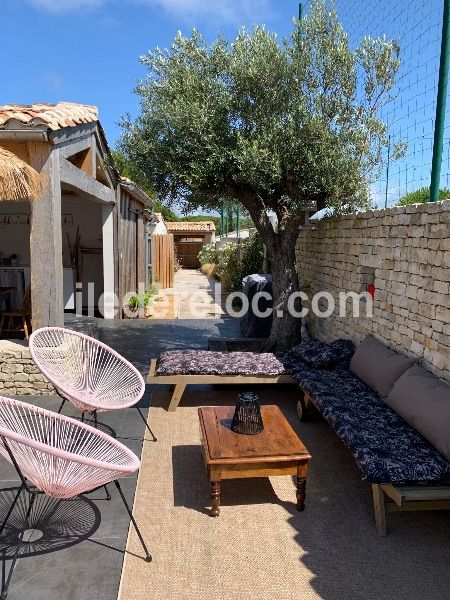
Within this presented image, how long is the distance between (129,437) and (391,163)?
461cm

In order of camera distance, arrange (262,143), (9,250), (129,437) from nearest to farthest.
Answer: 1. (129,437)
2. (262,143)
3. (9,250)

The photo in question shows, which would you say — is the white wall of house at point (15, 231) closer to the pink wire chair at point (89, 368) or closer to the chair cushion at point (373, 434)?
the pink wire chair at point (89, 368)

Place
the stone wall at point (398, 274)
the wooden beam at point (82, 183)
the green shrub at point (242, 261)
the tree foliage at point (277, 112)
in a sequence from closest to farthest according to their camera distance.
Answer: the stone wall at point (398, 274) → the tree foliage at point (277, 112) → the wooden beam at point (82, 183) → the green shrub at point (242, 261)

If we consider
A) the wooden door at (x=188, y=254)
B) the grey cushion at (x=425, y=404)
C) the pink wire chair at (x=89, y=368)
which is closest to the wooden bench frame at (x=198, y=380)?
the pink wire chair at (x=89, y=368)

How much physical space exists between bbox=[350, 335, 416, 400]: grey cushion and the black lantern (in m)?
1.40

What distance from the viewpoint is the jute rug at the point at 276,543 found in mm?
2768

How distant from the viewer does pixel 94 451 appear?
3166mm

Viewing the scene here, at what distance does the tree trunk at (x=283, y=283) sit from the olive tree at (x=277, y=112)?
0.69 meters

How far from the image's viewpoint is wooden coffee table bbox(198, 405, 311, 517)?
344 centimetres

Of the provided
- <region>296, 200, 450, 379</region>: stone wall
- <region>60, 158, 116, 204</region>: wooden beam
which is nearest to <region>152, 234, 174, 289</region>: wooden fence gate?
<region>60, 158, 116, 204</region>: wooden beam

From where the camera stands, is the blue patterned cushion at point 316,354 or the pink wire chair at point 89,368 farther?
the blue patterned cushion at point 316,354

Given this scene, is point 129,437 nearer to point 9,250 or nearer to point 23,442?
point 23,442

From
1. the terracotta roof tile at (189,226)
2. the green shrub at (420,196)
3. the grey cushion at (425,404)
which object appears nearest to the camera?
the grey cushion at (425,404)

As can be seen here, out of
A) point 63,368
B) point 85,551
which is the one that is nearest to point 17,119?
point 63,368
